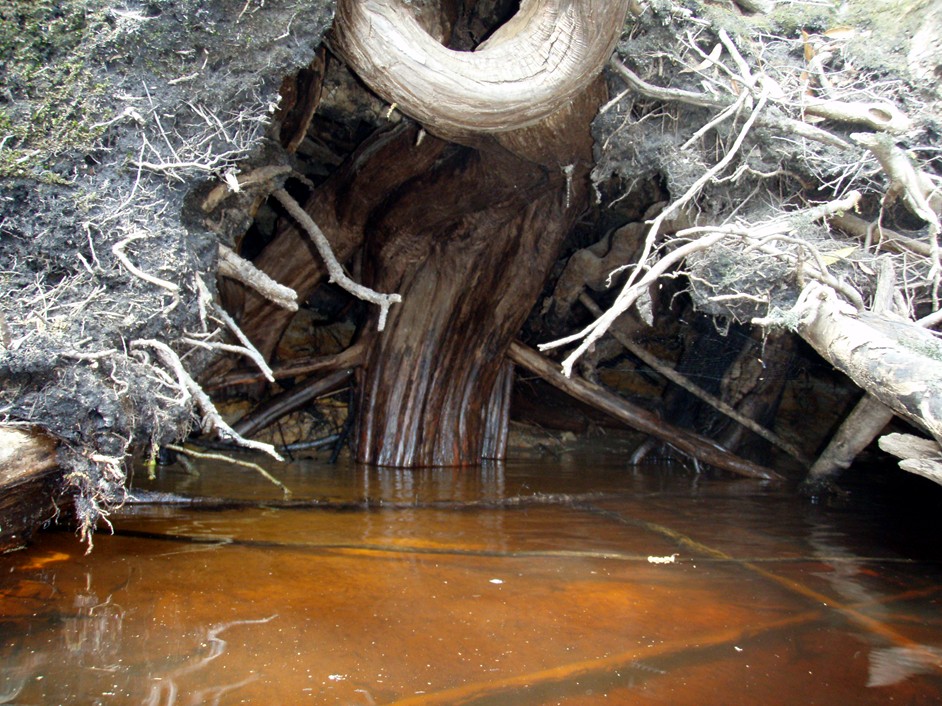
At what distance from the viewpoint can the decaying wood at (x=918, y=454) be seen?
2041 millimetres

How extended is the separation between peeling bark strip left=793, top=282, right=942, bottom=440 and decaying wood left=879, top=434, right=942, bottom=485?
0.23 feet

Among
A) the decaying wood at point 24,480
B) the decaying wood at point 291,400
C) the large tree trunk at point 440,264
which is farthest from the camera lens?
the decaying wood at point 291,400

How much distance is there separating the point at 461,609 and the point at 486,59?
215 centimetres

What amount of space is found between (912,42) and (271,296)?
323cm

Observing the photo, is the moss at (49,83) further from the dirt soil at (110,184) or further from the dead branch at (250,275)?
the dead branch at (250,275)

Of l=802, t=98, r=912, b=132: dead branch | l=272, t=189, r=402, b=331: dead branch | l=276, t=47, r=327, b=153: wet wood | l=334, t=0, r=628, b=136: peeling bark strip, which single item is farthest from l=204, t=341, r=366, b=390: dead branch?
l=802, t=98, r=912, b=132: dead branch

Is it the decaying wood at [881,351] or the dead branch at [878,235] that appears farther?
the dead branch at [878,235]

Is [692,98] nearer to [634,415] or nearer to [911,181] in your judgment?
[911,181]

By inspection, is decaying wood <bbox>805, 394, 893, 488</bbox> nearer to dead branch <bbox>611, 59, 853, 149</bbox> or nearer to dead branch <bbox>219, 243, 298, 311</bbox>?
dead branch <bbox>611, 59, 853, 149</bbox>

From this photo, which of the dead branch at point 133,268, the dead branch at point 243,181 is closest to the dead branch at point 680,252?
the dead branch at point 133,268

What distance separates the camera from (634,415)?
508 centimetres

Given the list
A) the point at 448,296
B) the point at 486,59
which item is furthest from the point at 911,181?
the point at 448,296

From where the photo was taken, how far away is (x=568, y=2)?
8.75 ft

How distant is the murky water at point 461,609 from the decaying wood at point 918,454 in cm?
46
